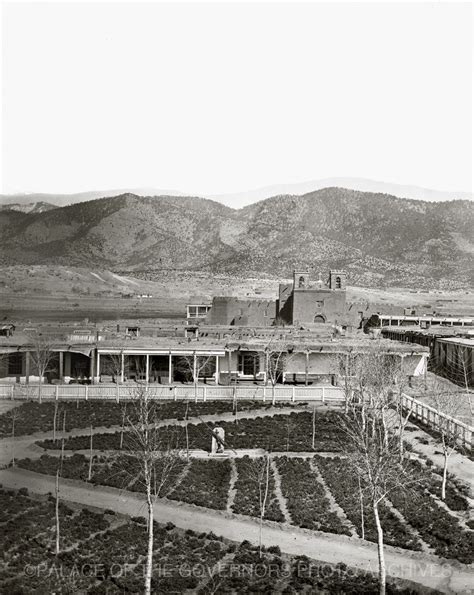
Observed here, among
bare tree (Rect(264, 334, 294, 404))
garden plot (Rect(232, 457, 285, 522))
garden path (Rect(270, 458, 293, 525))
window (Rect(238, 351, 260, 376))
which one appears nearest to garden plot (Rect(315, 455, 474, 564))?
garden path (Rect(270, 458, 293, 525))

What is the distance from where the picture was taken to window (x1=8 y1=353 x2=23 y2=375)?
→ 45469 millimetres

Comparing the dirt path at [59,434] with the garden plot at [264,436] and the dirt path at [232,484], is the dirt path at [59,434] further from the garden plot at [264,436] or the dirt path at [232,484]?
the dirt path at [232,484]

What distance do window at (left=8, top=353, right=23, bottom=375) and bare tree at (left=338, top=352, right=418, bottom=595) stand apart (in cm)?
2095

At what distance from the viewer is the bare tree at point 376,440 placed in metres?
18.5

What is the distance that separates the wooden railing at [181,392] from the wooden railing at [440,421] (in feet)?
17.6

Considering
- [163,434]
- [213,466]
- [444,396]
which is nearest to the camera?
[213,466]

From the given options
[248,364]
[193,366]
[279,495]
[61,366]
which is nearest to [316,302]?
[248,364]

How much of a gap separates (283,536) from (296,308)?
47.8 m

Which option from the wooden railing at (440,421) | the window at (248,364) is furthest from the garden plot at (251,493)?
the window at (248,364)

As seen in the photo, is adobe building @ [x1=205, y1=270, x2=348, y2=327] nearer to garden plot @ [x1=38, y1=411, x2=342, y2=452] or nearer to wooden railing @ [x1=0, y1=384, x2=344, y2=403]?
wooden railing @ [x1=0, y1=384, x2=344, y2=403]

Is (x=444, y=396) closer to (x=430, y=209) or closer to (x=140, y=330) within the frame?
(x=140, y=330)

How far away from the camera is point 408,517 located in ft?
74.4

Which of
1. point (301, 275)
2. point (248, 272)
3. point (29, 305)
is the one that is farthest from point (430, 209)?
point (301, 275)

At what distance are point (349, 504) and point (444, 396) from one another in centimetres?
1505
